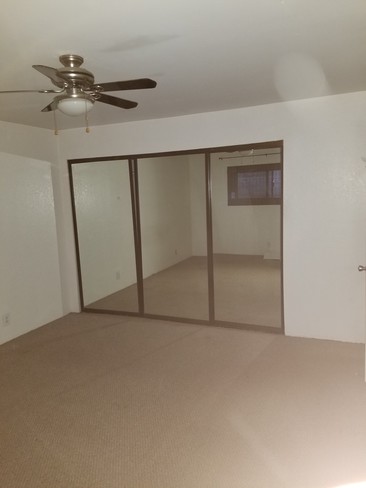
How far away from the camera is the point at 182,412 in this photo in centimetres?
249

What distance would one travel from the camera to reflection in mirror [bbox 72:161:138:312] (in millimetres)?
4633

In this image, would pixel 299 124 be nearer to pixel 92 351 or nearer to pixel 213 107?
pixel 213 107

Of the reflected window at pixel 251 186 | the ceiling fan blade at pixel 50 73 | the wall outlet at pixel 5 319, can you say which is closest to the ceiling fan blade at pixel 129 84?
the ceiling fan blade at pixel 50 73

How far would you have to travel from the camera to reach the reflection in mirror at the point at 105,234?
463cm

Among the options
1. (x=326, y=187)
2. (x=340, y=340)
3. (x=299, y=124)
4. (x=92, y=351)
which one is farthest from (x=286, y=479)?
(x=299, y=124)

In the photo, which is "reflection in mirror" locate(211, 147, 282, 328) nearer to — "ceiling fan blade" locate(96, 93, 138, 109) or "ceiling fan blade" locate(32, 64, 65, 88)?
"ceiling fan blade" locate(96, 93, 138, 109)

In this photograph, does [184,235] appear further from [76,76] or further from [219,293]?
[76,76]

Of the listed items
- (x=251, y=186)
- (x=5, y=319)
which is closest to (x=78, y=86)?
(x=5, y=319)

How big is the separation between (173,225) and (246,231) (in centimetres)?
122

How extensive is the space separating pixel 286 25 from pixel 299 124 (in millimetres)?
1653

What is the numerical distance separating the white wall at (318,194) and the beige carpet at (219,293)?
55 centimetres

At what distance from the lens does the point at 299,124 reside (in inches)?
133

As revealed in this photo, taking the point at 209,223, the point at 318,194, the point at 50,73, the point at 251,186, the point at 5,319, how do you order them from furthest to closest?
the point at 251,186
the point at 209,223
the point at 5,319
the point at 318,194
the point at 50,73

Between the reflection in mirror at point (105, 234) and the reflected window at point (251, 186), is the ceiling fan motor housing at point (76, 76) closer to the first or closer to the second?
the reflection in mirror at point (105, 234)
